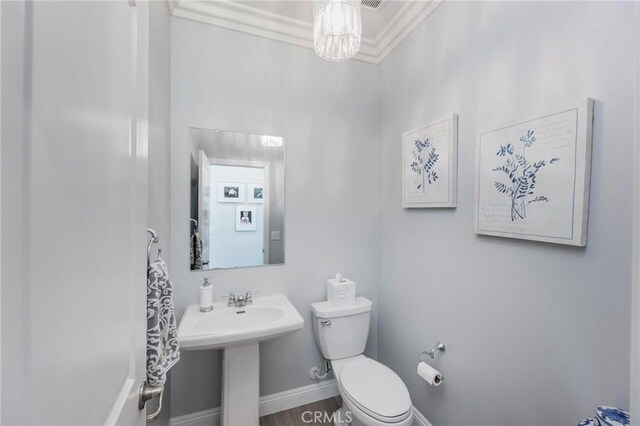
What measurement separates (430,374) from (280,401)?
1053 mm

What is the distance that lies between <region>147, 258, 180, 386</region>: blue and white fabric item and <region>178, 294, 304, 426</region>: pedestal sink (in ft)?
1.31

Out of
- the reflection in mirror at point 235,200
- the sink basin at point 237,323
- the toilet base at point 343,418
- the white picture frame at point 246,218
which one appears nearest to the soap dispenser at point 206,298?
the sink basin at point 237,323

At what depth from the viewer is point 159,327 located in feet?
2.80

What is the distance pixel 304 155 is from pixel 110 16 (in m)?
1.36

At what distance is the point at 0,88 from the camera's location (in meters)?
0.26

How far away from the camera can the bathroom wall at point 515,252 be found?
0.82 m

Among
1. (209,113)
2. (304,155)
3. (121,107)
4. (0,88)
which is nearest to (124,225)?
(121,107)

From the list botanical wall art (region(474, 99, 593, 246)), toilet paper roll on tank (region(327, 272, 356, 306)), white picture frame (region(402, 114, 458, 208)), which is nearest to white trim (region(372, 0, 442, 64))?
white picture frame (region(402, 114, 458, 208))

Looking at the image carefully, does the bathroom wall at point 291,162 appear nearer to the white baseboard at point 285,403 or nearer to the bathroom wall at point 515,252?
the white baseboard at point 285,403

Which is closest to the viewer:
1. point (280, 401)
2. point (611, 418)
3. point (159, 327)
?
point (611, 418)

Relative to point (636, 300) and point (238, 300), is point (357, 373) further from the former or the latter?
point (636, 300)

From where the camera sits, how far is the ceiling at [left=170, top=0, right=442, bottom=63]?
1.54 meters

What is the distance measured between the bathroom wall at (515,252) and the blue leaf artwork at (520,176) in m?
0.12

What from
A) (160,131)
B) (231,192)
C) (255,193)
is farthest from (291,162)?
(160,131)
